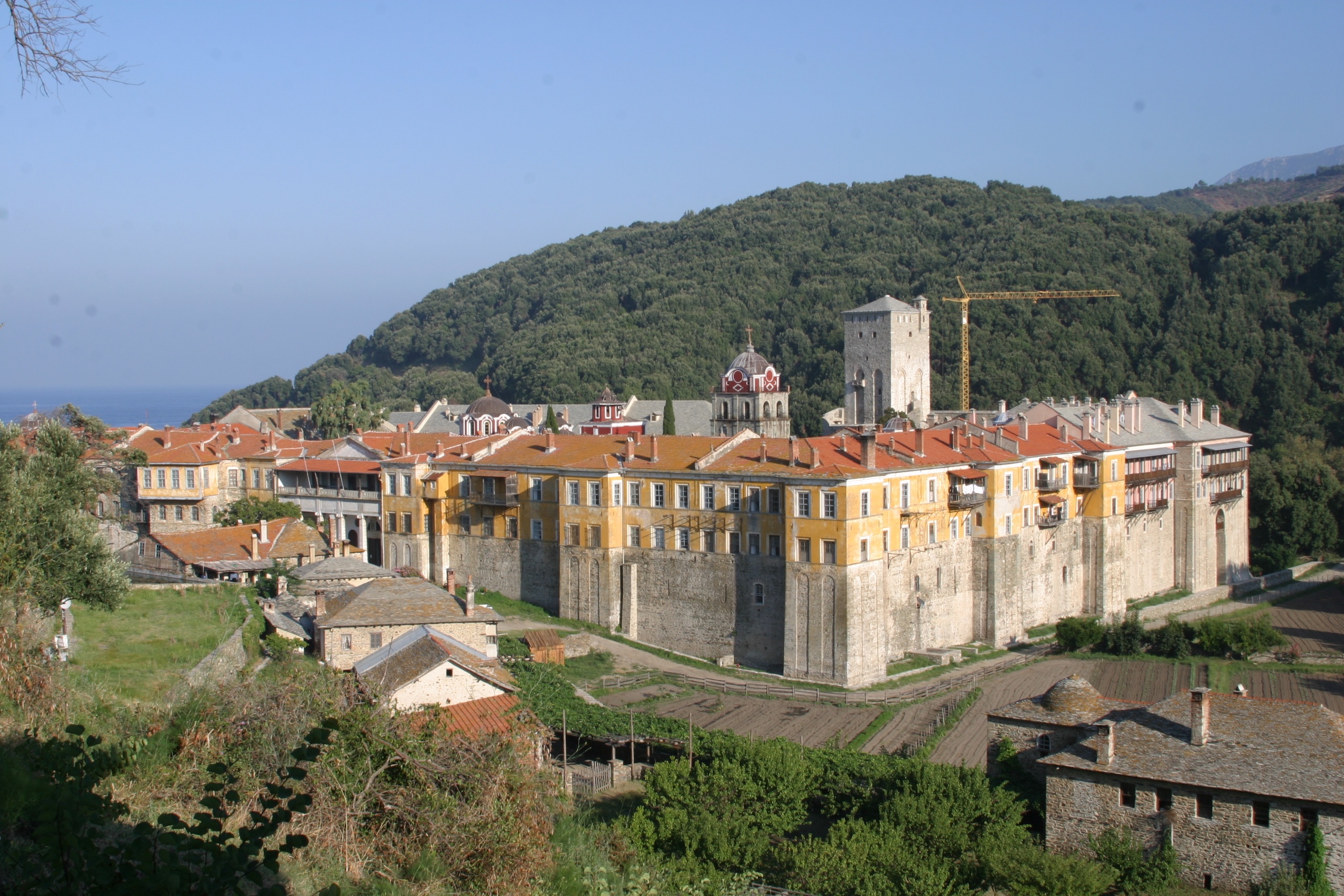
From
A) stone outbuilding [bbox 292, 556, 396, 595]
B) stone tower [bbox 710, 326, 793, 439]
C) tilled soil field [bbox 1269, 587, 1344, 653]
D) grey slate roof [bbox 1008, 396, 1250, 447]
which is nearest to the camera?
stone outbuilding [bbox 292, 556, 396, 595]

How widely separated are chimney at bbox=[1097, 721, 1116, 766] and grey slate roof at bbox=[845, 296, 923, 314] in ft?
232

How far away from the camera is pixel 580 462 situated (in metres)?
44.8

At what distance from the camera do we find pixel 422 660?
2836cm

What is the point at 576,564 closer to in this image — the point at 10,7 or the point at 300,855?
the point at 300,855

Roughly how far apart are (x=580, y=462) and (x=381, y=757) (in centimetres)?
3178

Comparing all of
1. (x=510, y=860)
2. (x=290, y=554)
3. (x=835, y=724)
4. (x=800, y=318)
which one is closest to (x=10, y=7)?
(x=510, y=860)

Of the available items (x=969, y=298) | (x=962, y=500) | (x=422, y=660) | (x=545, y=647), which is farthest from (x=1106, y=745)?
(x=969, y=298)

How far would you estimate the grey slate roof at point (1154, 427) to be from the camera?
55281mm

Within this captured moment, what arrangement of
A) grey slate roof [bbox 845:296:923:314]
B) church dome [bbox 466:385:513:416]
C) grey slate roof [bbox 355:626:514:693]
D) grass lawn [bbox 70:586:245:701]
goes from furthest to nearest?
1. grey slate roof [bbox 845:296:923:314]
2. church dome [bbox 466:385:513:416]
3. grey slate roof [bbox 355:626:514:693]
4. grass lawn [bbox 70:586:245:701]

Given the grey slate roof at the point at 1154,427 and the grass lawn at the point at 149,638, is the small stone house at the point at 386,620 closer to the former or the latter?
the grass lawn at the point at 149,638

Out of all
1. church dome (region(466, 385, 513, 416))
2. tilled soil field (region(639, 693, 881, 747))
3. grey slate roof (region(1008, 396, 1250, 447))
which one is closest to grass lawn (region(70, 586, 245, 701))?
tilled soil field (region(639, 693, 881, 747))

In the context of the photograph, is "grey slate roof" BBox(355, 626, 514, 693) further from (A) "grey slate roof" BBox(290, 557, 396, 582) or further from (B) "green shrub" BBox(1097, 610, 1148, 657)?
(B) "green shrub" BBox(1097, 610, 1148, 657)

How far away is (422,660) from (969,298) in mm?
86458

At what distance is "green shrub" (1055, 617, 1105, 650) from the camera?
4509 centimetres
